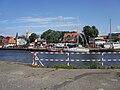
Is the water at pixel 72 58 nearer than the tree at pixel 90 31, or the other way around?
the water at pixel 72 58

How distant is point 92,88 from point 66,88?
1044mm

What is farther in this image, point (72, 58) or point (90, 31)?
point (90, 31)

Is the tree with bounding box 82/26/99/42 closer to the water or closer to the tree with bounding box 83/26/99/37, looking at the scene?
the tree with bounding box 83/26/99/37

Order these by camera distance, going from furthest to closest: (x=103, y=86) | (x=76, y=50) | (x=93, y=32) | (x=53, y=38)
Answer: (x=53, y=38) < (x=93, y=32) < (x=76, y=50) < (x=103, y=86)

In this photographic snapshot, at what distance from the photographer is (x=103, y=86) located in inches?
424

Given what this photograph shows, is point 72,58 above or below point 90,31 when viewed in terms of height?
below

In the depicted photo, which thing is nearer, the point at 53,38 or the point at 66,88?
the point at 66,88

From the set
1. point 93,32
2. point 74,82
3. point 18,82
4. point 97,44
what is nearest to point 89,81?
point 74,82

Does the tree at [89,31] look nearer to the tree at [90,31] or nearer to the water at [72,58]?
the tree at [90,31]

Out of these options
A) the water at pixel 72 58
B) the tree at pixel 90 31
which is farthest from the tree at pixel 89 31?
the water at pixel 72 58

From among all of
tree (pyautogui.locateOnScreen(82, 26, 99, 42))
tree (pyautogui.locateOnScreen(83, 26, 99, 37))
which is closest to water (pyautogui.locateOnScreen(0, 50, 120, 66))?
tree (pyautogui.locateOnScreen(83, 26, 99, 37))

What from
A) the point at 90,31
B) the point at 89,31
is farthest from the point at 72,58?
the point at 90,31

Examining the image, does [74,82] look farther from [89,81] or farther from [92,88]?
[92,88]

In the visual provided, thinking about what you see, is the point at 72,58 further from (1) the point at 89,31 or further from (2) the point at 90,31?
(2) the point at 90,31
